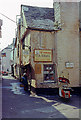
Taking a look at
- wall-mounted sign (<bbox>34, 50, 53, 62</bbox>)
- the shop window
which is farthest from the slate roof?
the shop window

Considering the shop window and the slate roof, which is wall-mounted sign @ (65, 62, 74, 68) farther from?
the slate roof

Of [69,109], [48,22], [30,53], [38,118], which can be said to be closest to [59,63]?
[30,53]

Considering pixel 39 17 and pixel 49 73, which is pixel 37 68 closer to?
→ pixel 49 73

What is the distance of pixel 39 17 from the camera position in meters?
13.8

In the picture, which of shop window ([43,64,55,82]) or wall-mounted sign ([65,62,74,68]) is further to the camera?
shop window ([43,64,55,82])

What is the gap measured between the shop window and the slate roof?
10.1 feet

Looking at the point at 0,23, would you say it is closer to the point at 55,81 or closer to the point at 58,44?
the point at 58,44

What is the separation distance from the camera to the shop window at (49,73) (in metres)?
12.5

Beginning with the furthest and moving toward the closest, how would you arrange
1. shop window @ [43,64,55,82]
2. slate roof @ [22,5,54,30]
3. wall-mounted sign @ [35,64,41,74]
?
slate roof @ [22,5,54,30]
shop window @ [43,64,55,82]
wall-mounted sign @ [35,64,41,74]

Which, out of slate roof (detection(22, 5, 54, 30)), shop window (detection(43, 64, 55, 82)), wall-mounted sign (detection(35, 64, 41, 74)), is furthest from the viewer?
slate roof (detection(22, 5, 54, 30))

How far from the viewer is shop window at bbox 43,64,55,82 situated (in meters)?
12.5

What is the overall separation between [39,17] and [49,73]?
16.4 ft

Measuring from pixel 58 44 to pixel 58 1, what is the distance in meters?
3.64

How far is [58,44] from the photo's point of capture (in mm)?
12320
